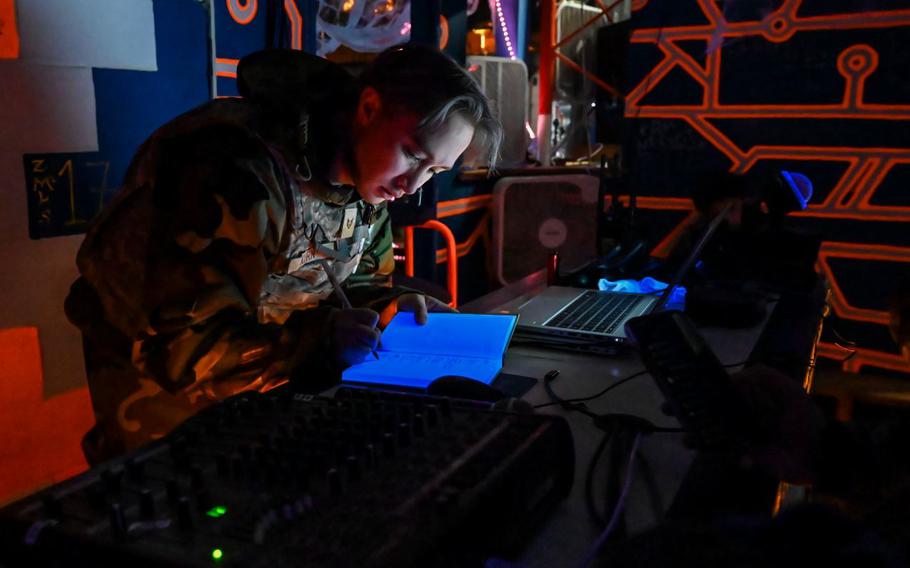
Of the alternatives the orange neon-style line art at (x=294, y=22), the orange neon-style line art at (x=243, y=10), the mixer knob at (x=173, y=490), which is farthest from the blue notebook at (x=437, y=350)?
the orange neon-style line art at (x=294, y=22)

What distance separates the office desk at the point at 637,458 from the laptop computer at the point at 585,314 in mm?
37

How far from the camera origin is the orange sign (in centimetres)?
165

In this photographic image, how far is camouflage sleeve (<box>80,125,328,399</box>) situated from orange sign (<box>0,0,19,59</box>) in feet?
2.53

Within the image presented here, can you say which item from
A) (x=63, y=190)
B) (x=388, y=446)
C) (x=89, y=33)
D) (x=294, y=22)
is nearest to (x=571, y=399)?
(x=388, y=446)

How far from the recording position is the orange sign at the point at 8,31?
1652 mm

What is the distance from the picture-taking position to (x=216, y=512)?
574 millimetres

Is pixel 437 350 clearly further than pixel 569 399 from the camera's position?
Yes

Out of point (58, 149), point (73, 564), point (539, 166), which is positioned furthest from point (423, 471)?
point (539, 166)

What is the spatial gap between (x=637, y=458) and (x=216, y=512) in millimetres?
514

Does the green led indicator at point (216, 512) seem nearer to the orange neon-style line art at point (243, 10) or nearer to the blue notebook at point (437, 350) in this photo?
the blue notebook at point (437, 350)

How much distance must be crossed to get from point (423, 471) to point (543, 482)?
0.14 metres

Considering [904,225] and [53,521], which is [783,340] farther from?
[904,225]

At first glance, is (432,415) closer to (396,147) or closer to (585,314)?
(396,147)

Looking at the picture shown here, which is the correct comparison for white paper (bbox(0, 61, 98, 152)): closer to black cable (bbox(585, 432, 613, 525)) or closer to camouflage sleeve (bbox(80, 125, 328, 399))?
camouflage sleeve (bbox(80, 125, 328, 399))
